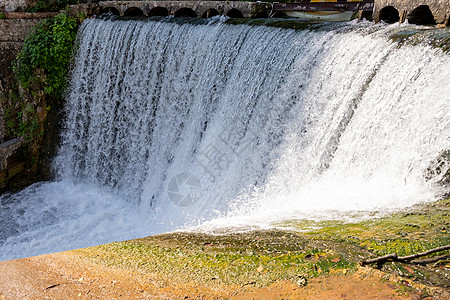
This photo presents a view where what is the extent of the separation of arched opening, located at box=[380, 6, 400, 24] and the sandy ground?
17.3 ft

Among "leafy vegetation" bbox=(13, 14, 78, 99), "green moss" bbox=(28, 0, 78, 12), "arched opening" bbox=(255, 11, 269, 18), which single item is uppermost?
"green moss" bbox=(28, 0, 78, 12)

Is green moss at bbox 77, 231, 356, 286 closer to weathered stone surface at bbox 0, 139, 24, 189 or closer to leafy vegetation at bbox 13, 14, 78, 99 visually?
weathered stone surface at bbox 0, 139, 24, 189

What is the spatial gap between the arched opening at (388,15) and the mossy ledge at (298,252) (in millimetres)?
4166

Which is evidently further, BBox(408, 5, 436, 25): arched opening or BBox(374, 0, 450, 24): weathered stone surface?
BBox(408, 5, 436, 25): arched opening

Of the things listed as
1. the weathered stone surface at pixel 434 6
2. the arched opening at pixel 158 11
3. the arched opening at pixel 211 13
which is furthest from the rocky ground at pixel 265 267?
the arched opening at pixel 158 11

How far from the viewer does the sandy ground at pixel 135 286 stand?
2293 mm

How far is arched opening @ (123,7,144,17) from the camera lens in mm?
9852

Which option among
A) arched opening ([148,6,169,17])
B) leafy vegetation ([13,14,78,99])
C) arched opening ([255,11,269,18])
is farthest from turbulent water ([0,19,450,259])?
arched opening ([255,11,269,18])

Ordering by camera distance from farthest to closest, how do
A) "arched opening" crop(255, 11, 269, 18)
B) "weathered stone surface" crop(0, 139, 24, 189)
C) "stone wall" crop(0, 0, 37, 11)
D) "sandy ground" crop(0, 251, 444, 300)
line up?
"stone wall" crop(0, 0, 37, 11), "weathered stone surface" crop(0, 139, 24, 189), "arched opening" crop(255, 11, 269, 18), "sandy ground" crop(0, 251, 444, 300)

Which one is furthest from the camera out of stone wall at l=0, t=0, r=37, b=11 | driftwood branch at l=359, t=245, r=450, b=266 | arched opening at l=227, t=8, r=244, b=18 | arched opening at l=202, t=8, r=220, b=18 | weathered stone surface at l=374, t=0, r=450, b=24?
stone wall at l=0, t=0, r=37, b=11

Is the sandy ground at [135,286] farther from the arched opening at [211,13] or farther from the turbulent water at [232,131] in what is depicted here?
the arched opening at [211,13]

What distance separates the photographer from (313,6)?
833cm

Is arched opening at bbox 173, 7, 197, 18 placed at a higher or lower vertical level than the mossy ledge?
higher

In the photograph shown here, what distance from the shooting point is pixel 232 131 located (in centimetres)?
652
